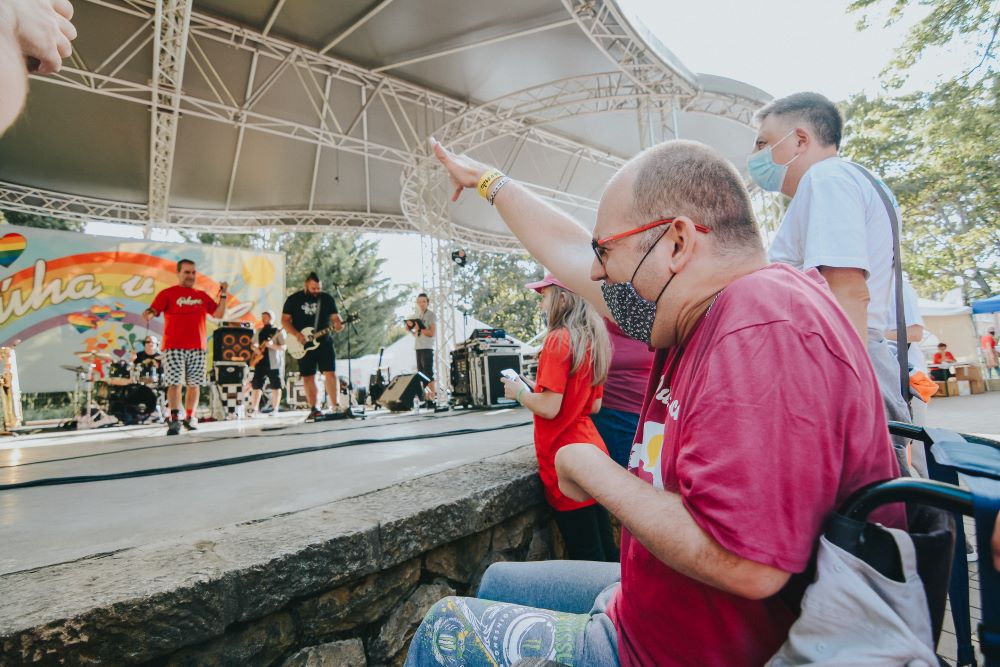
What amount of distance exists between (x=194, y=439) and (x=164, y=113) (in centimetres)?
667

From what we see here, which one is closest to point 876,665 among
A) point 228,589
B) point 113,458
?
point 228,589

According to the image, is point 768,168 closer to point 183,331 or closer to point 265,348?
point 183,331

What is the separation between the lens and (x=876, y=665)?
592mm

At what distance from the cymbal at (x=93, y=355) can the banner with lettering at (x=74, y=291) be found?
4 centimetres

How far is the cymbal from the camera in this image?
9.58 m

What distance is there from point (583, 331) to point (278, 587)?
4.97 feet

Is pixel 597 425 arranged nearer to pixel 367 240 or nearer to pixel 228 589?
pixel 228 589

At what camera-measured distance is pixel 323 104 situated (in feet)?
34.0

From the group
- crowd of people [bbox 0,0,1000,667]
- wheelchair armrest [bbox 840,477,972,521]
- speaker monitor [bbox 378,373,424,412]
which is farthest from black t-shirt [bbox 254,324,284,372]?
wheelchair armrest [bbox 840,477,972,521]

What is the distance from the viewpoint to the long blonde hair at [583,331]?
2246 mm

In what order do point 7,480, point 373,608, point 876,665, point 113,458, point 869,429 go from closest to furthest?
point 876,665 → point 869,429 → point 373,608 → point 7,480 → point 113,458

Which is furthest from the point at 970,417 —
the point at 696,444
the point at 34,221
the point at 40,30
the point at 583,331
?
the point at 34,221

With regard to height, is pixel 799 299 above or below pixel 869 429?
above

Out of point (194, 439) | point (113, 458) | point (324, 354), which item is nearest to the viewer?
point (113, 458)
